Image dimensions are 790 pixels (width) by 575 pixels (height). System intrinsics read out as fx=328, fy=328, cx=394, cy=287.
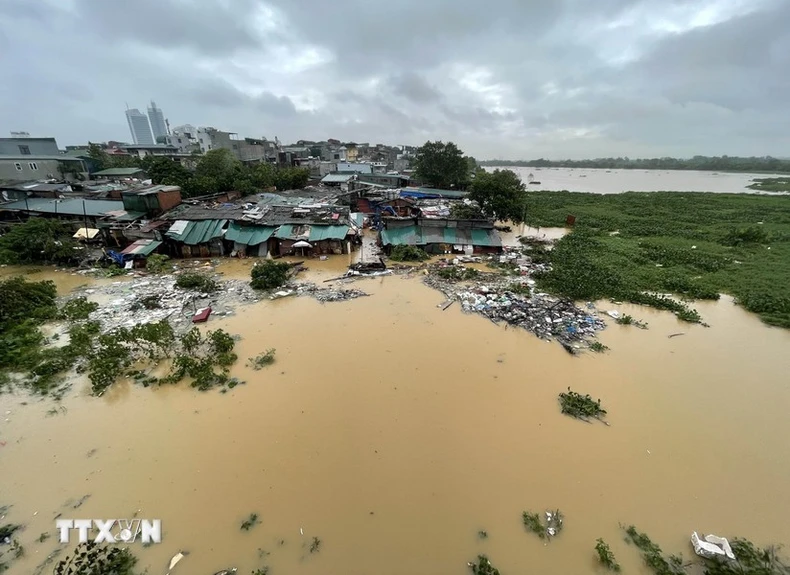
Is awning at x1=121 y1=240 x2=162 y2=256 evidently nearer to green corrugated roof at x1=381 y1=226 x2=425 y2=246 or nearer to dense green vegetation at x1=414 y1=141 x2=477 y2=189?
green corrugated roof at x1=381 y1=226 x2=425 y2=246

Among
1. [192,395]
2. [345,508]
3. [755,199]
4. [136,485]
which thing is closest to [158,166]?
[192,395]

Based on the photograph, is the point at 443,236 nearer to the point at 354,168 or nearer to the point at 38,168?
the point at 354,168

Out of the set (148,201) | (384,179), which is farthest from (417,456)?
(384,179)

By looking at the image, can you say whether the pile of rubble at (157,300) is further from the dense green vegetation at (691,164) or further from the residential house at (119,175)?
the dense green vegetation at (691,164)

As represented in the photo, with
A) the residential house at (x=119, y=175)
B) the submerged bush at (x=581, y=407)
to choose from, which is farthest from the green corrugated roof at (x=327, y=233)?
the residential house at (x=119, y=175)

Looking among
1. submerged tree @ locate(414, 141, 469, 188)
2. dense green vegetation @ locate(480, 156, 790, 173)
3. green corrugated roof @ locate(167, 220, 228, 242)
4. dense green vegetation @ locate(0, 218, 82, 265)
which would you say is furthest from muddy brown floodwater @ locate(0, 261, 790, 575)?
dense green vegetation @ locate(480, 156, 790, 173)
